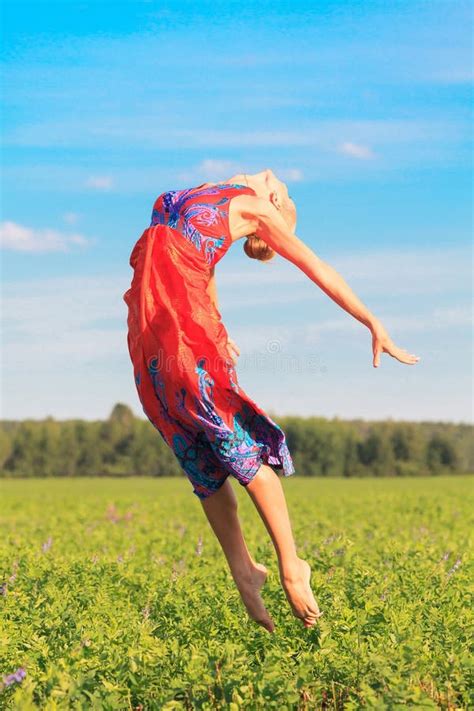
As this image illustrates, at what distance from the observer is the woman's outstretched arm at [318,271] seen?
5.05 meters

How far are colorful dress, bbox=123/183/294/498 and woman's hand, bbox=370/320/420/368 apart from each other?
0.66 meters

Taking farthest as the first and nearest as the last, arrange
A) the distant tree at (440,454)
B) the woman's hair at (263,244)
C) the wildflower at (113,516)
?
the distant tree at (440,454) → the wildflower at (113,516) → the woman's hair at (263,244)

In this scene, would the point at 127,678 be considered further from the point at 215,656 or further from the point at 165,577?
the point at 165,577

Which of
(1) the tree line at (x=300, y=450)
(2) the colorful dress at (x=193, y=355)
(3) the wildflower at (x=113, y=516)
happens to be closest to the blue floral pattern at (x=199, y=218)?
(2) the colorful dress at (x=193, y=355)

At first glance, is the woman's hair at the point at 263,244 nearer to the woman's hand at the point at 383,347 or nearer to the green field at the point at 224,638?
the woman's hand at the point at 383,347

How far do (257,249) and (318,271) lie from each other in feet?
2.23

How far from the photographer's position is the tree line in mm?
69625

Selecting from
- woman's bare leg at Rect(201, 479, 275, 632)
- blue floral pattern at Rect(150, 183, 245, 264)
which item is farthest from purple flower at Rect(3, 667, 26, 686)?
blue floral pattern at Rect(150, 183, 245, 264)

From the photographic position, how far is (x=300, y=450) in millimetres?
70312

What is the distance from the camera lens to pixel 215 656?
16.1 feet

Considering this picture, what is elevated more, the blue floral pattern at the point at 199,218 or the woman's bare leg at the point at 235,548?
the blue floral pattern at the point at 199,218

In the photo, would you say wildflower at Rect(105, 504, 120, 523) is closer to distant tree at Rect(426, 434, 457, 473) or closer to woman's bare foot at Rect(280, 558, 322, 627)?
woman's bare foot at Rect(280, 558, 322, 627)

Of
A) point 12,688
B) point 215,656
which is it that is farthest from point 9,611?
point 215,656

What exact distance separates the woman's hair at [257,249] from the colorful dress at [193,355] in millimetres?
472
